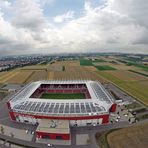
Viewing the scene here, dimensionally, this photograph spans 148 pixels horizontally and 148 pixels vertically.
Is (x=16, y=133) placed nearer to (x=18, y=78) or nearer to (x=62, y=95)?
(x=62, y=95)

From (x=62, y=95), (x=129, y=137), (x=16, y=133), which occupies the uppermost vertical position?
(x=62, y=95)

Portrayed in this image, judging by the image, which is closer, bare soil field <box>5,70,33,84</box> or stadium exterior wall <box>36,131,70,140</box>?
stadium exterior wall <box>36,131,70,140</box>

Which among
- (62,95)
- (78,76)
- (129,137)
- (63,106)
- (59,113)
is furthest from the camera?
(78,76)

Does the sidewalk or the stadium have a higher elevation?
the stadium

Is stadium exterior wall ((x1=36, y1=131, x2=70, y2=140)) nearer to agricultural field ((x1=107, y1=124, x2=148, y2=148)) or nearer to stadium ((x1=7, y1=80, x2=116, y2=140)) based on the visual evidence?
stadium ((x1=7, y1=80, x2=116, y2=140))

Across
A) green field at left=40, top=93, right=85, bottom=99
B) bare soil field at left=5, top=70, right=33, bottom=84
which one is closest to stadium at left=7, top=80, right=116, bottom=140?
green field at left=40, top=93, right=85, bottom=99

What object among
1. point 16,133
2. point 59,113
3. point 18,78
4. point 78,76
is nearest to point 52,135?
point 59,113

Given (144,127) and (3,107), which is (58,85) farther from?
(144,127)

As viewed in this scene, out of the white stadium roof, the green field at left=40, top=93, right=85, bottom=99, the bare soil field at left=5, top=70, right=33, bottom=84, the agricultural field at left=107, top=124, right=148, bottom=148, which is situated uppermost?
the white stadium roof

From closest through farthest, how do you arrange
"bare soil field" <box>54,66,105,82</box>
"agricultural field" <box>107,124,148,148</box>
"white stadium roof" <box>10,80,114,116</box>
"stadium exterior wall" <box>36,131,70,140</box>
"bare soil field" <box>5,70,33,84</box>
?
"agricultural field" <box>107,124,148,148</box>
"stadium exterior wall" <box>36,131,70,140</box>
"white stadium roof" <box>10,80,114,116</box>
"bare soil field" <box>5,70,33,84</box>
"bare soil field" <box>54,66,105,82</box>
